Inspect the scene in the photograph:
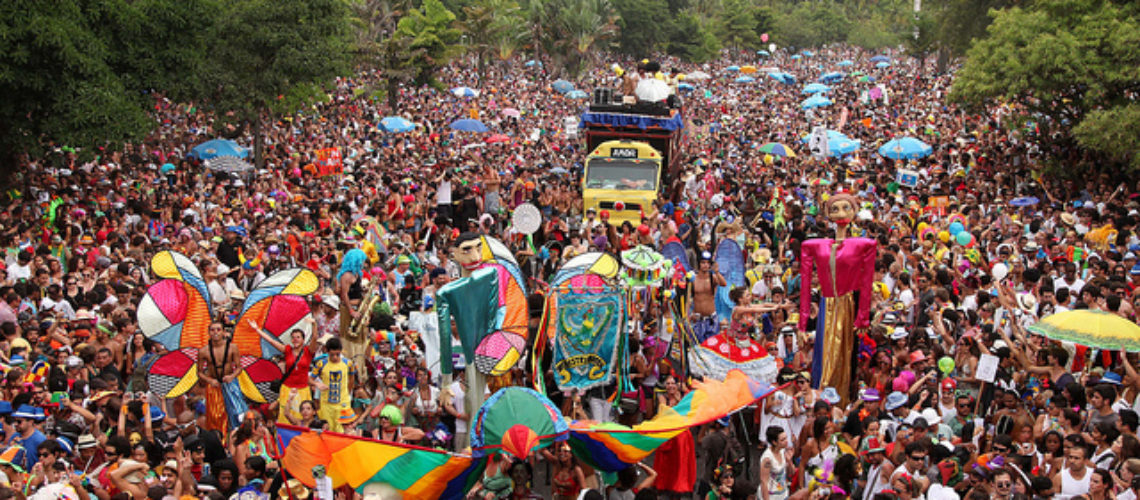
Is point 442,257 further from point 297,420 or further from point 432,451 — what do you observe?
point 432,451

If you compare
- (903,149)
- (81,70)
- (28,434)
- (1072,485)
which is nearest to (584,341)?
(1072,485)

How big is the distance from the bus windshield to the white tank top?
12.5 m

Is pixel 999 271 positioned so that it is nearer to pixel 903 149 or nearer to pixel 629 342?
pixel 629 342

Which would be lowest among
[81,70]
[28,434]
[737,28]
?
[737,28]

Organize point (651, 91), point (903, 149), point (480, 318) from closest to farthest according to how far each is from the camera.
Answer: point (480, 318), point (651, 91), point (903, 149)

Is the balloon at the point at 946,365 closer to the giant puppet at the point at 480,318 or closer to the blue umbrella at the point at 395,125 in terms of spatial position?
the giant puppet at the point at 480,318

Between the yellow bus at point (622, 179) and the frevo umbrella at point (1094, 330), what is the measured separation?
33.8 feet

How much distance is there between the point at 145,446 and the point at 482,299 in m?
2.86

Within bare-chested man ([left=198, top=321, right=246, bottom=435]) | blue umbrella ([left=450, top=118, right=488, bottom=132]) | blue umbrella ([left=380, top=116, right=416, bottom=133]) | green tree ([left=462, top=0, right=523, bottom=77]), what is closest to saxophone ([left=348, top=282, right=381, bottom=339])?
bare-chested man ([left=198, top=321, right=246, bottom=435])

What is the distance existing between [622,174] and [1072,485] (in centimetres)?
1293

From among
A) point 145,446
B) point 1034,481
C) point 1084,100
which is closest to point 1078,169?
point 1084,100

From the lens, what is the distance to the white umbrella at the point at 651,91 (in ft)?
69.3

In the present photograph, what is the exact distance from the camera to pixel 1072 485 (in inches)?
278

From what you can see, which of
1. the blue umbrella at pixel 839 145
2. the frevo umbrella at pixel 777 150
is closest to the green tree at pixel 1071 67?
the blue umbrella at pixel 839 145
